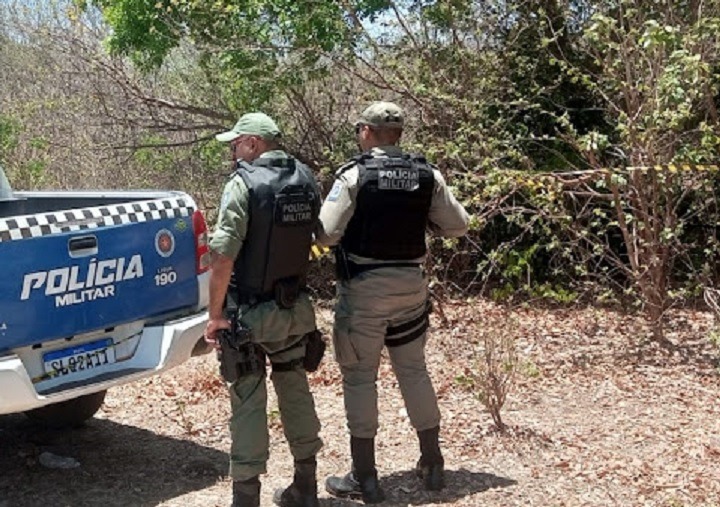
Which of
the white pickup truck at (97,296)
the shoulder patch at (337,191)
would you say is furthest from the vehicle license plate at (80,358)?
the shoulder patch at (337,191)

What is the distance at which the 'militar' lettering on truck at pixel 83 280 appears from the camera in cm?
440

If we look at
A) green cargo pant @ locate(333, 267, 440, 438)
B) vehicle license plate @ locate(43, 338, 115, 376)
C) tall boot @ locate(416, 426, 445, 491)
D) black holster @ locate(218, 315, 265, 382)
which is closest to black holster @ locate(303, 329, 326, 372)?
green cargo pant @ locate(333, 267, 440, 438)

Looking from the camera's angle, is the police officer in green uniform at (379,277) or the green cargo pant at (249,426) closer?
the green cargo pant at (249,426)

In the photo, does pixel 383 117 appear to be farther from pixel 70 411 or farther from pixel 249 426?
pixel 70 411

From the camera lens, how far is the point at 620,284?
812 cm

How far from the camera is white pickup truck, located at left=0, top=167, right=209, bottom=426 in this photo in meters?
4.33

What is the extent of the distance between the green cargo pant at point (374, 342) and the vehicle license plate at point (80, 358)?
105cm

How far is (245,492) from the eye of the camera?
4.41 m

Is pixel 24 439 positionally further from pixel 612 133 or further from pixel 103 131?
pixel 103 131

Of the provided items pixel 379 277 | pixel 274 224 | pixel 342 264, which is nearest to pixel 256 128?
pixel 274 224

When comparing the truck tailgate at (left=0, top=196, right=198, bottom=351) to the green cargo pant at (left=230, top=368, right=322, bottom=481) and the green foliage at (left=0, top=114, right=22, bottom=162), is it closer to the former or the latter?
the green cargo pant at (left=230, top=368, right=322, bottom=481)

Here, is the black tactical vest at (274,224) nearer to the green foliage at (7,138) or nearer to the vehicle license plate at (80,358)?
the vehicle license plate at (80,358)

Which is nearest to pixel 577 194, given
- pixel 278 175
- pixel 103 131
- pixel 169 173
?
pixel 278 175

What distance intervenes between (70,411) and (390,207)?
7.91ft
